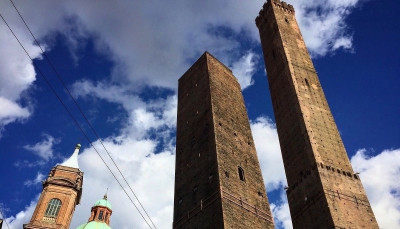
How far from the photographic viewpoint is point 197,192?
1345 centimetres

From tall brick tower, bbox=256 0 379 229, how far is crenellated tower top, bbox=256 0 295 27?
2.38m

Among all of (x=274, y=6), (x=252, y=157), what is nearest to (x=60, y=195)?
(x=252, y=157)

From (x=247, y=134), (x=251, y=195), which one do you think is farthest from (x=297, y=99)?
(x=251, y=195)

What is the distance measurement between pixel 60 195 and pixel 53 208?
3.46 feet

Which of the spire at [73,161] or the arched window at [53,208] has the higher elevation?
the spire at [73,161]

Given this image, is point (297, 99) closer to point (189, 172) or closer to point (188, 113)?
point (188, 113)

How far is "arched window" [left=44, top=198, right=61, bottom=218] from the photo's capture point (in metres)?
22.5

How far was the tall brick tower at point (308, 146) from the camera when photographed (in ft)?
50.6

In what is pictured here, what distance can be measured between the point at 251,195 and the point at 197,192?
219 cm

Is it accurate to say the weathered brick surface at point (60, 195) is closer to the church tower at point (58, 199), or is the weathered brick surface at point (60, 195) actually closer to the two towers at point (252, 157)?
the church tower at point (58, 199)

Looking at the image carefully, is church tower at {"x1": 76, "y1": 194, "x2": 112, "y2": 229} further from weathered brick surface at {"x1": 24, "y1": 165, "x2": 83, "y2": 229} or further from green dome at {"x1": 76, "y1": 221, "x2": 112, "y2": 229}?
weathered brick surface at {"x1": 24, "y1": 165, "x2": 83, "y2": 229}

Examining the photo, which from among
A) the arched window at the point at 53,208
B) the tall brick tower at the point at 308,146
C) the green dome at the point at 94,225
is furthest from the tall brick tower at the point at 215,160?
the green dome at the point at 94,225

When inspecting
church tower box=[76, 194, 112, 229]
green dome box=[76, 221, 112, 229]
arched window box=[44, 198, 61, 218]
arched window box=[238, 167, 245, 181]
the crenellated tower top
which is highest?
the crenellated tower top

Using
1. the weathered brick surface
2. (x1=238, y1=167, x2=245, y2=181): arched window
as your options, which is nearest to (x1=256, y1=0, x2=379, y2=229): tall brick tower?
(x1=238, y1=167, x2=245, y2=181): arched window
